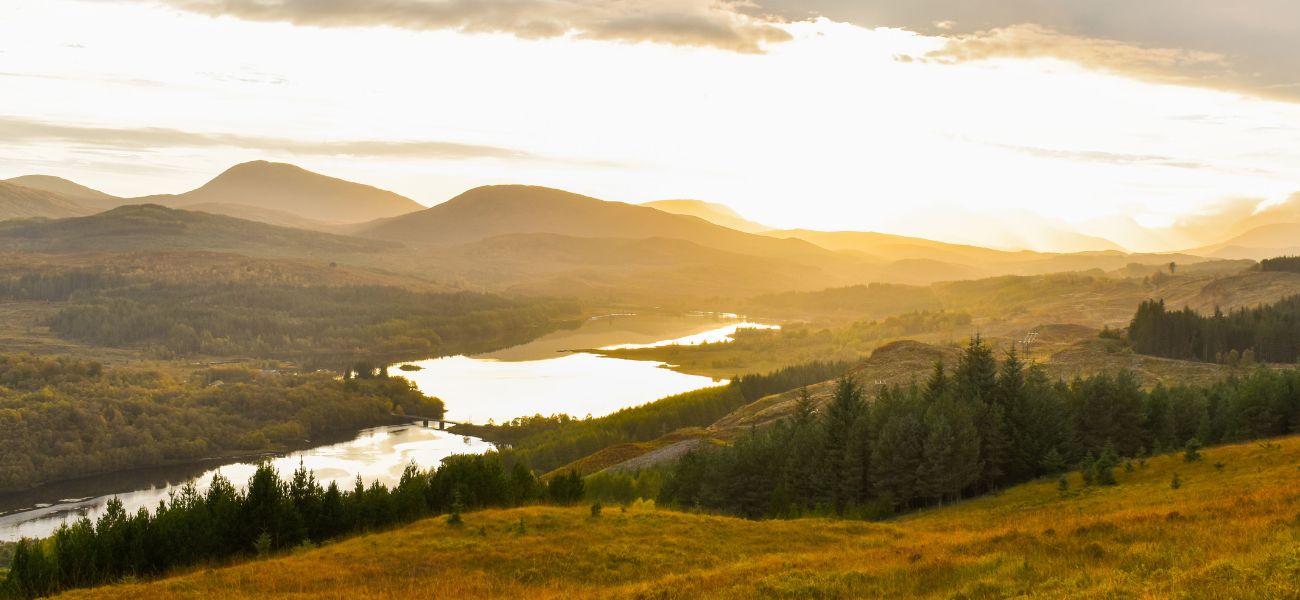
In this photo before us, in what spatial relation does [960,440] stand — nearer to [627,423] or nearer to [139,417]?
[627,423]

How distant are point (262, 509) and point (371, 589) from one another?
47.4 feet

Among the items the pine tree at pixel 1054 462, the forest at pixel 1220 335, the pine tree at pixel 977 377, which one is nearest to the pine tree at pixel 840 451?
the pine tree at pixel 977 377

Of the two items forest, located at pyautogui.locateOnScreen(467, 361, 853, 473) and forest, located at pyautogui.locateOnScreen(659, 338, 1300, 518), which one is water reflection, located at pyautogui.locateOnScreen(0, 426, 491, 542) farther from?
forest, located at pyautogui.locateOnScreen(659, 338, 1300, 518)

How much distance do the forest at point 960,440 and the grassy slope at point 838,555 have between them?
15.9 m

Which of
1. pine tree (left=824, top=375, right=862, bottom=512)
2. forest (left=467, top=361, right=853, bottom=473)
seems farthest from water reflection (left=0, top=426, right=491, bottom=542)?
pine tree (left=824, top=375, right=862, bottom=512)

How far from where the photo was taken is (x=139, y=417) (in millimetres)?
167125

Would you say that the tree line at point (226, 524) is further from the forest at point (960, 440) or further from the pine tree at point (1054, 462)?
the pine tree at point (1054, 462)

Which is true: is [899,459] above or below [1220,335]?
below

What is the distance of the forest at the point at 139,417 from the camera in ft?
490

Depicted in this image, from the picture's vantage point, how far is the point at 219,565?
130ft

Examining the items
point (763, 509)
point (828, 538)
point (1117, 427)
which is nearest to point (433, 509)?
point (828, 538)

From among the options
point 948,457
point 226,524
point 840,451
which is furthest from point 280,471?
point 948,457

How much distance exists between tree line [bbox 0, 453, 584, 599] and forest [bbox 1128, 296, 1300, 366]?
137685 millimetres

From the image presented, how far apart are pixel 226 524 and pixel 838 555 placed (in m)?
28.1
